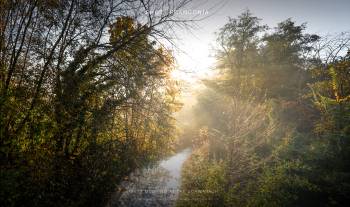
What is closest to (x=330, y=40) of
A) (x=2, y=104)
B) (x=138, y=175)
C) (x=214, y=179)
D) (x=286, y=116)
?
(x=286, y=116)

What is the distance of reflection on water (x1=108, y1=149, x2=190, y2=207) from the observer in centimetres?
815

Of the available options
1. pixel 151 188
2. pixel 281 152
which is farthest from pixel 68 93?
pixel 281 152

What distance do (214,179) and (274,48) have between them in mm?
14419

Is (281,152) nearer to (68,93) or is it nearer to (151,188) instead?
(151,188)

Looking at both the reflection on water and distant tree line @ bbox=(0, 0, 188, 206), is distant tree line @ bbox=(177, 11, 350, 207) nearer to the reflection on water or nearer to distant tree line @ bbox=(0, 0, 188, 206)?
the reflection on water

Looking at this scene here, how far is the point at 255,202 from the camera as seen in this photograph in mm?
6219

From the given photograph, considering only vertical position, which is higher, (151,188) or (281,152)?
(281,152)

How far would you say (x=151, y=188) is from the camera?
9.75 metres

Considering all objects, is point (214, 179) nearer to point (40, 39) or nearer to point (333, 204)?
point (333, 204)

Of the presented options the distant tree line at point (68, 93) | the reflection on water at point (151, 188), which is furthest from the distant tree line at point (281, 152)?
the distant tree line at point (68, 93)

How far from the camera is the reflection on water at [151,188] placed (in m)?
8.15

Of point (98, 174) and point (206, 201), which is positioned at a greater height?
point (98, 174)

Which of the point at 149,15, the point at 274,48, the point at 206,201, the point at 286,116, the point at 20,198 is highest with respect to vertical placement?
the point at 274,48

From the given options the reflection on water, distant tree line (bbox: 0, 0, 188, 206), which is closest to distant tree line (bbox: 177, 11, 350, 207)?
the reflection on water
